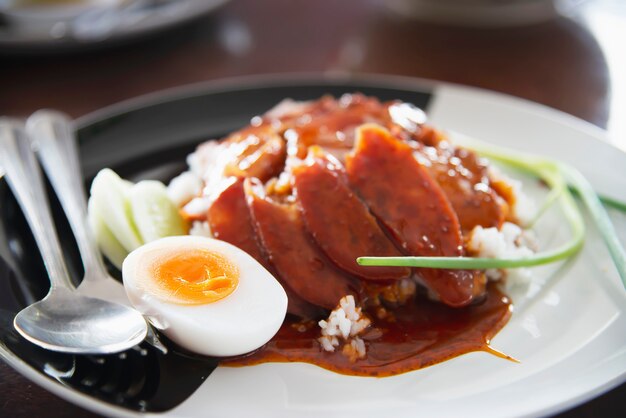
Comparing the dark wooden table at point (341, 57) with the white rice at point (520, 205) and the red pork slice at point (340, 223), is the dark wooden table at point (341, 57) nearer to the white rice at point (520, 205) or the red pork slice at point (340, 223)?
the white rice at point (520, 205)

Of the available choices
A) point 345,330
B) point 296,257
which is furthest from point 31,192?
point 345,330

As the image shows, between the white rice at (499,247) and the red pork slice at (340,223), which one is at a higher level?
the red pork slice at (340,223)

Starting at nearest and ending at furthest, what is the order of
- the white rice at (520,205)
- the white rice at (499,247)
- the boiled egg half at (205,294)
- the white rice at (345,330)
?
the boiled egg half at (205,294), the white rice at (345,330), the white rice at (499,247), the white rice at (520,205)

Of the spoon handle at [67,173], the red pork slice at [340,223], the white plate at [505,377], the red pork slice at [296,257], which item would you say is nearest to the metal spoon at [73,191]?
the spoon handle at [67,173]

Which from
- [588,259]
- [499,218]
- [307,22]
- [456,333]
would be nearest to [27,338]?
[456,333]

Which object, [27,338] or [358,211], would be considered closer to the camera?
[27,338]

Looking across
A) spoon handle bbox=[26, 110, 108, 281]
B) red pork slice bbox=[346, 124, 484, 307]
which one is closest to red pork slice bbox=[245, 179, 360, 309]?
red pork slice bbox=[346, 124, 484, 307]

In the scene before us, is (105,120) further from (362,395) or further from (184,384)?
(362,395)
